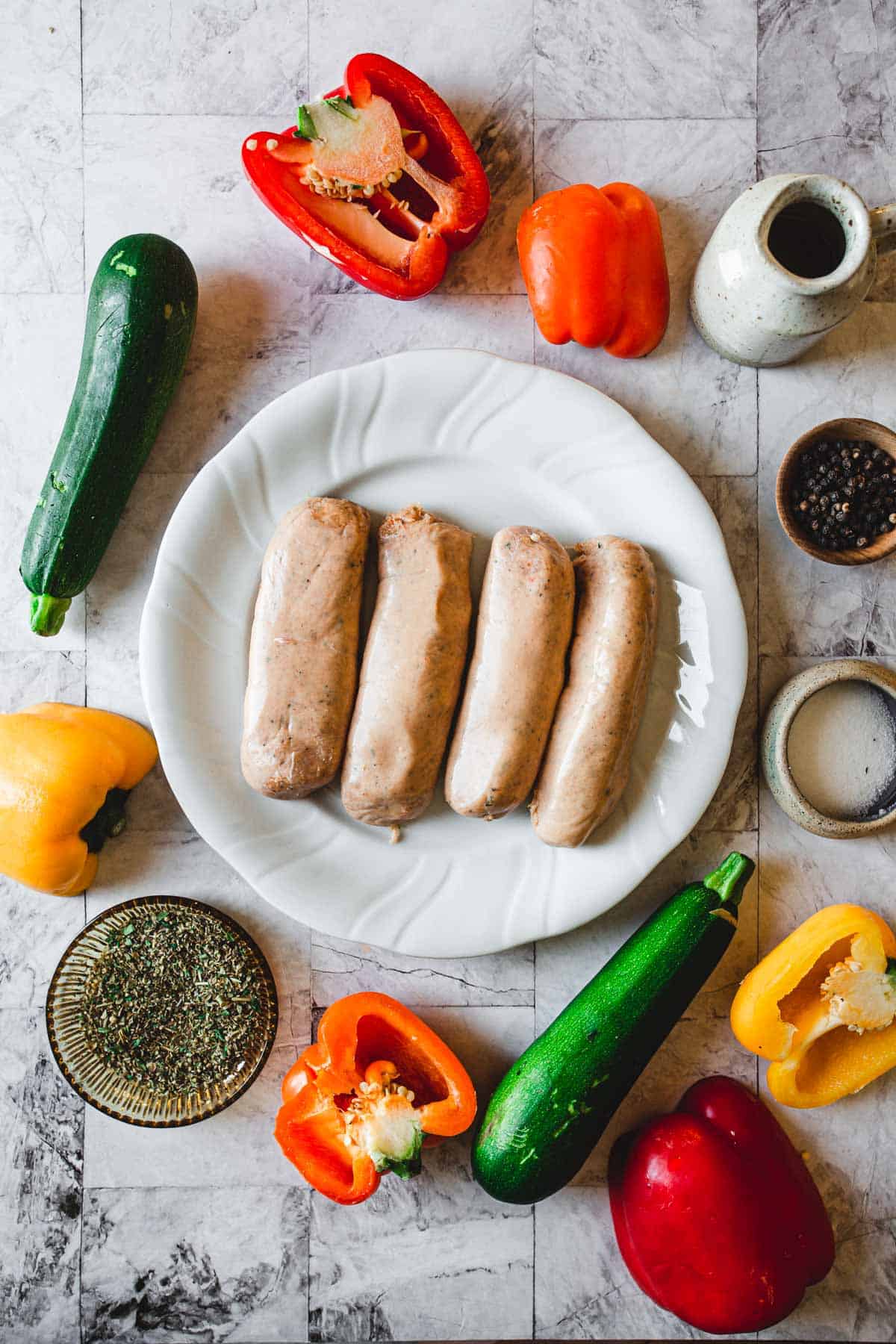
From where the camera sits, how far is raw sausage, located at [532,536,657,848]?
1.45 m

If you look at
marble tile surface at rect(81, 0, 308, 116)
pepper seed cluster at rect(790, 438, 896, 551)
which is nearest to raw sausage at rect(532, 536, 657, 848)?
pepper seed cluster at rect(790, 438, 896, 551)

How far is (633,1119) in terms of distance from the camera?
1.71 metres

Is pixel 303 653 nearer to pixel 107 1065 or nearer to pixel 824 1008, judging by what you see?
pixel 107 1065

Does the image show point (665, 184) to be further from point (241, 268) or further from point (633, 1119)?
point (633, 1119)

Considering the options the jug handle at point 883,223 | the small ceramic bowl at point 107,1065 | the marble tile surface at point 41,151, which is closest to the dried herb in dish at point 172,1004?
the small ceramic bowl at point 107,1065

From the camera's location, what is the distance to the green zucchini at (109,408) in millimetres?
1528

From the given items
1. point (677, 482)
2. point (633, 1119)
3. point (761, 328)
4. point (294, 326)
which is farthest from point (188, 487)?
point (633, 1119)

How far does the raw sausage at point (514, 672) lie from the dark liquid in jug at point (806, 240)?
1.84ft

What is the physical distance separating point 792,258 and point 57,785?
1.41 meters

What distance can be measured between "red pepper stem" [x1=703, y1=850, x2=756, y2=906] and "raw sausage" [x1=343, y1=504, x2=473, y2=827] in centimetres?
50

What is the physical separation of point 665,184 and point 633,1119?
1.64 m

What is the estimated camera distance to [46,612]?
5.24ft

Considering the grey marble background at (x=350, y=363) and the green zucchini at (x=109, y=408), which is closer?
the green zucchini at (x=109, y=408)

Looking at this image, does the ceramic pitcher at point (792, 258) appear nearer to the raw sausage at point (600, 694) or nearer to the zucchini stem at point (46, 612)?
the raw sausage at point (600, 694)
